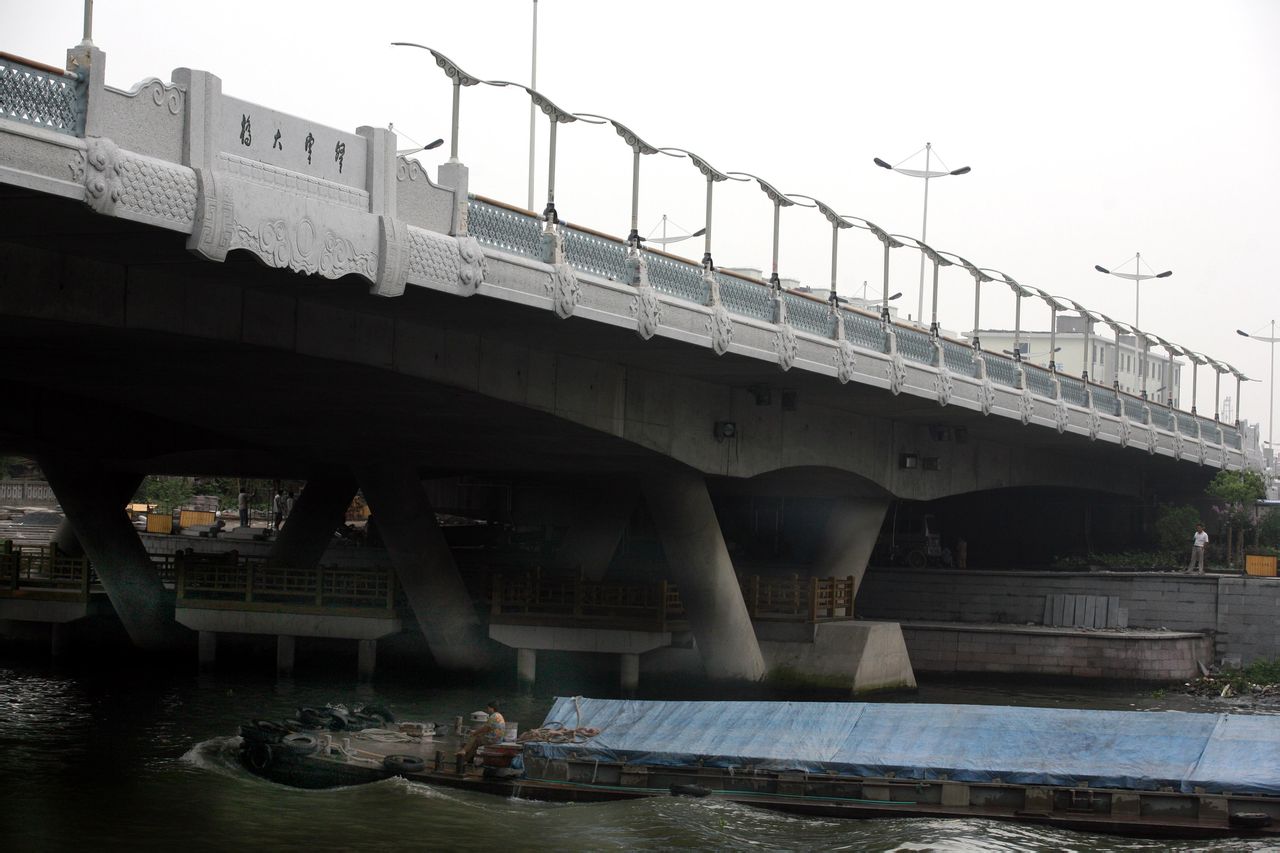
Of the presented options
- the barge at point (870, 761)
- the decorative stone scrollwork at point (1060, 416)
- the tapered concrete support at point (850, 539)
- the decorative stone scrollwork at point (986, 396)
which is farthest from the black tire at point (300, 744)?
the decorative stone scrollwork at point (1060, 416)

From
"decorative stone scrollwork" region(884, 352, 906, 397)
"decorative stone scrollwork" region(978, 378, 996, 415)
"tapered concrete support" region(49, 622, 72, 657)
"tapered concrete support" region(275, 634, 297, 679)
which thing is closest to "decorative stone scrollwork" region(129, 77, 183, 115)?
"decorative stone scrollwork" region(884, 352, 906, 397)

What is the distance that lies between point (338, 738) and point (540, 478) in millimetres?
26857

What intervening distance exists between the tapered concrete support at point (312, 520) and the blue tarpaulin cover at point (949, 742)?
21504mm

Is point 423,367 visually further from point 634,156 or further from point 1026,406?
point 1026,406

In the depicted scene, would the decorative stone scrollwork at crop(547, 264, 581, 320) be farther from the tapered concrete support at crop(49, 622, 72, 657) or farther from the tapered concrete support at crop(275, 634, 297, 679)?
the tapered concrete support at crop(49, 622, 72, 657)

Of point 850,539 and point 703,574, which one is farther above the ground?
point 850,539

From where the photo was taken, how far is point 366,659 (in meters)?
38.6

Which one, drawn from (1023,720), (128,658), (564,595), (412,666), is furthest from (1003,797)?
(128,658)

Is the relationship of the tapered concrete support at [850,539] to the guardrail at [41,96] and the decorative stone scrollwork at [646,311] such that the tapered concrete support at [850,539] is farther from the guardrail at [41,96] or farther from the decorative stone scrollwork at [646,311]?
the guardrail at [41,96]

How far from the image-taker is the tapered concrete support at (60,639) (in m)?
43.0

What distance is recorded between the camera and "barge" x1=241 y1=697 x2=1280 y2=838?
72.0 feet

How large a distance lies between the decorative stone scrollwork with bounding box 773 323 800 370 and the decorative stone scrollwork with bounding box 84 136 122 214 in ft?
51.2

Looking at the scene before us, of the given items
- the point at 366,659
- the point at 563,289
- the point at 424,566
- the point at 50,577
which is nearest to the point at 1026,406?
the point at 424,566

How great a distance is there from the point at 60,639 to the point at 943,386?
2335 centimetres
